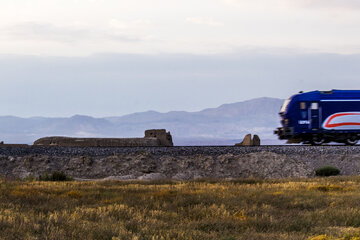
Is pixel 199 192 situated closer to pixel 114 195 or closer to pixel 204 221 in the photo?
pixel 114 195

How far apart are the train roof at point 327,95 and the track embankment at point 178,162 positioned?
5.68m

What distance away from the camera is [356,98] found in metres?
32.2

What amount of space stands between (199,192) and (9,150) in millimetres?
14065

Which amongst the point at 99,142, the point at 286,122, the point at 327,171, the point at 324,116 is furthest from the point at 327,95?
the point at 99,142

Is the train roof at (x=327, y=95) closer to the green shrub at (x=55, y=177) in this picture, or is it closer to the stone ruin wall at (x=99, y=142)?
the stone ruin wall at (x=99, y=142)

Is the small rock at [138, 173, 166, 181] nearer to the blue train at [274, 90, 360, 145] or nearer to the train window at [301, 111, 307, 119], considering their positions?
the blue train at [274, 90, 360, 145]

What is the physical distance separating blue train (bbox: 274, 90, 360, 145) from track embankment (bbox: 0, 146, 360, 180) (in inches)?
186

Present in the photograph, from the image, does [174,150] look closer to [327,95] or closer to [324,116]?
[324,116]

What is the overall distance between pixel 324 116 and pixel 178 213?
2175 centimetres

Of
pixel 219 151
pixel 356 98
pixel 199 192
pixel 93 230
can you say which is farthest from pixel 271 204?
pixel 356 98

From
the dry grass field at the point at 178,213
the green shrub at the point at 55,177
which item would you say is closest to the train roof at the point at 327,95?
the dry grass field at the point at 178,213

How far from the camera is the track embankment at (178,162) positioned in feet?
78.9

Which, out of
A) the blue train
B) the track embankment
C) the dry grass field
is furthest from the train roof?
the dry grass field

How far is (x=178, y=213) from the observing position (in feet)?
39.6
